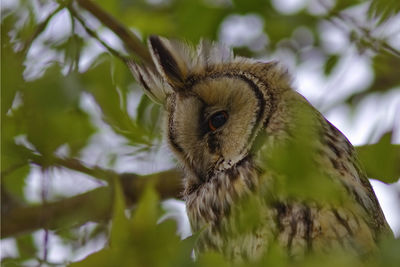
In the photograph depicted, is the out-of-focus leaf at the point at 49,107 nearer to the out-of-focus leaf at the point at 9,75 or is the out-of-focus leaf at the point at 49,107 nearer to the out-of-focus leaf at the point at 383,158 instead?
the out-of-focus leaf at the point at 9,75

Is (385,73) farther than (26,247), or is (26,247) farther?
(26,247)

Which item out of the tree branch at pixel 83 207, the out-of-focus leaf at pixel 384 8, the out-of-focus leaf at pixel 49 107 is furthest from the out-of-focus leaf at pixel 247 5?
the tree branch at pixel 83 207

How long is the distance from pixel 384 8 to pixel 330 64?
1.46 ft

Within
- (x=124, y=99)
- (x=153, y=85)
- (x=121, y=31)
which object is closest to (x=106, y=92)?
(x=124, y=99)

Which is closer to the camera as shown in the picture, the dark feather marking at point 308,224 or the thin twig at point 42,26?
the thin twig at point 42,26

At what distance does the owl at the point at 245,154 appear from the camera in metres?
2.17

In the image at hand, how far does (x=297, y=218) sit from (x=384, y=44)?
61cm

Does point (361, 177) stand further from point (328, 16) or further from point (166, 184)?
point (166, 184)

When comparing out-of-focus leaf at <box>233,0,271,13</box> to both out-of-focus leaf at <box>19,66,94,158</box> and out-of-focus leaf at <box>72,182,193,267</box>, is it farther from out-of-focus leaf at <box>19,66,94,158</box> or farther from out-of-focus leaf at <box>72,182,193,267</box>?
out-of-focus leaf at <box>72,182,193,267</box>

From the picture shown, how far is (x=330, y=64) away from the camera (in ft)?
7.14

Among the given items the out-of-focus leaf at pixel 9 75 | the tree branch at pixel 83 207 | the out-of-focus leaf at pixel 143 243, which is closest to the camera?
the out-of-focus leaf at pixel 143 243

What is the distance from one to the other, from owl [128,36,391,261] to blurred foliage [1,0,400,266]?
→ 11 centimetres

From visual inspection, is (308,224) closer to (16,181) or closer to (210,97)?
(210,97)

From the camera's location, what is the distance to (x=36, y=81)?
176 centimetres
